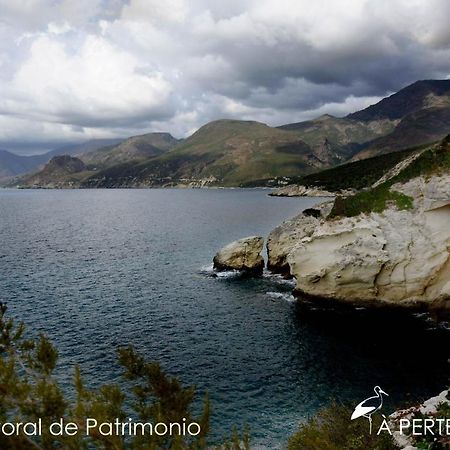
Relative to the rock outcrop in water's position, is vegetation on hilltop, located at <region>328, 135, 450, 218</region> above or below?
above

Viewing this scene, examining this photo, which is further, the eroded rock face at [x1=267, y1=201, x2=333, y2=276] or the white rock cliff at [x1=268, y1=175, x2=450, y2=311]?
the eroded rock face at [x1=267, y1=201, x2=333, y2=276]

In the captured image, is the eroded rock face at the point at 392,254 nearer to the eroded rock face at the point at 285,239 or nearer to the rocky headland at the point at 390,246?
the rocky headland at the point at 390,246

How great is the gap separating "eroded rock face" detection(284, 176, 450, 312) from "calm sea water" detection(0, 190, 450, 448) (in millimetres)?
2739

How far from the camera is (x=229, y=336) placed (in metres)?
37.7

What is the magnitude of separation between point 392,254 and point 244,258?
86.2 feet

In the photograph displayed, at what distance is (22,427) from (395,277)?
38.9m

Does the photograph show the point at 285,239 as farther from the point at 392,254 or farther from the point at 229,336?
the point at 229,336

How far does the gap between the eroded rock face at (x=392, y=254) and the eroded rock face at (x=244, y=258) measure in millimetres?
17867

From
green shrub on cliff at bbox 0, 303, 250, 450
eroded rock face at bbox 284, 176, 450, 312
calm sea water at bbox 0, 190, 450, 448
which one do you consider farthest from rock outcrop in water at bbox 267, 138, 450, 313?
green shrub on cliff at bbox 0, 303, 250, 450

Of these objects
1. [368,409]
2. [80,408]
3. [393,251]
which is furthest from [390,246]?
[80,408]

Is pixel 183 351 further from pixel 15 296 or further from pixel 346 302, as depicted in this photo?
pixel 15 296

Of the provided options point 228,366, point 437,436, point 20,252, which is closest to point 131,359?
point 437,436

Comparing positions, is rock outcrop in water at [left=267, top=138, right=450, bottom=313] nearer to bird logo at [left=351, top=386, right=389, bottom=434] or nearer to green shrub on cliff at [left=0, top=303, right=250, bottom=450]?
bird logo at [left=351, top=386, right=389, bottom=434]

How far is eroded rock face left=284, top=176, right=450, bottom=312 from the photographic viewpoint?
40688mm
